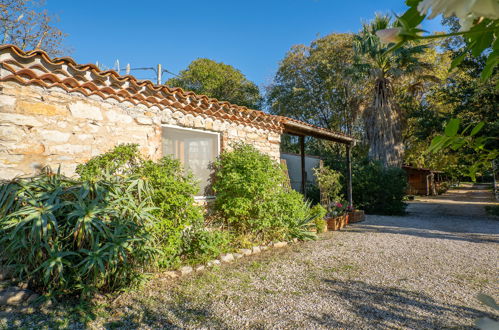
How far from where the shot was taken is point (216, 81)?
20609 mm

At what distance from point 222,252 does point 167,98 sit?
2834 millimetres

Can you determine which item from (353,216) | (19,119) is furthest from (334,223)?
(19,119)

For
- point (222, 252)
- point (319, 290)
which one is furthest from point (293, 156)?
point (319, 290)

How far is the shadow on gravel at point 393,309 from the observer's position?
3.10 metres

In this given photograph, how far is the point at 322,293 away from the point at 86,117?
4038 millimetres

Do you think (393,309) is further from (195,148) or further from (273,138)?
(273,138)

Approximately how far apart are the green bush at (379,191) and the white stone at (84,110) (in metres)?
9.80

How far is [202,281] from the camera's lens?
4293 millimetres

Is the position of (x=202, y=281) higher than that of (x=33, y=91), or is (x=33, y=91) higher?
(x=33, y=91)

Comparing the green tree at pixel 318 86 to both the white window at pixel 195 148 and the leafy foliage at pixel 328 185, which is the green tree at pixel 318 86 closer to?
the leafy foliage at pixel 328 185

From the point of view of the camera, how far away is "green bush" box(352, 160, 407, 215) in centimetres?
1164

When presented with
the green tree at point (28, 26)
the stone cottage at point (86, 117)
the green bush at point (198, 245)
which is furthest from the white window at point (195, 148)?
the green tree at point (28, 26)

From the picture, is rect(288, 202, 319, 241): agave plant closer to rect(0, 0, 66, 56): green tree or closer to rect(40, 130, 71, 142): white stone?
rect(40, 130, 71, 142): white stone

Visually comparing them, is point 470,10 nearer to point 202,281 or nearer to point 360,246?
point 202,281
